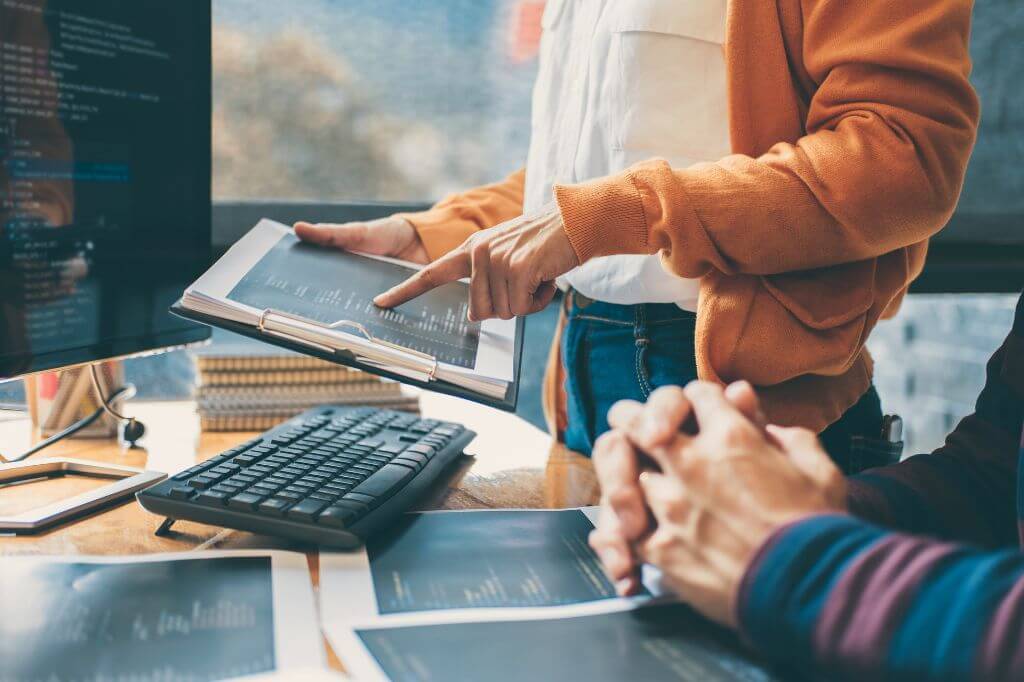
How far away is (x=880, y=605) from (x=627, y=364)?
634 millimetres

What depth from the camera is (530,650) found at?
49 cm

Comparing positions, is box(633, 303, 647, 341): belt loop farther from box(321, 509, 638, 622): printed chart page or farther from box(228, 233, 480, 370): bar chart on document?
box(321, 509, 638, 622): printed chart page

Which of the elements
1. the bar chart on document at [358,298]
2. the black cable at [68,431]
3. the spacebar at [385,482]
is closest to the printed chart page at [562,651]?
the spacebar at [385,482]

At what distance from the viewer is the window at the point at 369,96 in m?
1.64

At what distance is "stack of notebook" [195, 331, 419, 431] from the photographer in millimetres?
1178

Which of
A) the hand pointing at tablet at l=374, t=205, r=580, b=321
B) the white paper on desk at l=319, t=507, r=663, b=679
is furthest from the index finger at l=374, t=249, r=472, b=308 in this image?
the white paper on desk at l=319, t=507, r=663, b=679

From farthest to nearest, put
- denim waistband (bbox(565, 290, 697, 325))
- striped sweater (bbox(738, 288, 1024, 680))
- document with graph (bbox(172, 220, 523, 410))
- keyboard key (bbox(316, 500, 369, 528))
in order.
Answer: denim waistband (bbox(565, 290, 697, 325)), document with graph (bbox(172, 220, 523, 410)), keyboard key (bbox(316, 500, 369, 528)), striped sweater (bbox(738, 288, 1024, 680))

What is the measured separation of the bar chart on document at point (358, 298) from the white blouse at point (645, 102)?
0.19 meters

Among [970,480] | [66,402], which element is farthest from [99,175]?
[970,480]

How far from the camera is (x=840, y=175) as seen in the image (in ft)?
2.39

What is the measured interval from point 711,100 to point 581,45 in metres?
0.23

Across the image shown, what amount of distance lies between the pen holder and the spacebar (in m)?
0.51

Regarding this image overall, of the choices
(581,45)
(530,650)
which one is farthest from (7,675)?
(581,45)

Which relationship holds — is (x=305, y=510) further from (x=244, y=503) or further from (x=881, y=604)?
(x=881, y=604)
